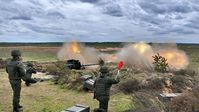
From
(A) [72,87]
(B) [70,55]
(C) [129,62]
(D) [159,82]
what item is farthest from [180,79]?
(B) [70,55]

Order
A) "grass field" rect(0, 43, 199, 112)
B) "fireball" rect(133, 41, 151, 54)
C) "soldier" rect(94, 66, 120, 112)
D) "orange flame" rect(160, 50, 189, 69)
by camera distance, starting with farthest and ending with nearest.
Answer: "fireball" rect(133, 41, 151, 54) < "orange flame" rect(160, 50, 189, 69) < "grass field" rect(0, 43, 199, 112) < "soldier" rect(94, 66, 120, 112)

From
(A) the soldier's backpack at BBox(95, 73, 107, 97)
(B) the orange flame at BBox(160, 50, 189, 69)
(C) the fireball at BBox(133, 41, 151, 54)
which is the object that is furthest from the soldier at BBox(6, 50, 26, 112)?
(C) the fireball at BBox(133, 41, 151, 54)

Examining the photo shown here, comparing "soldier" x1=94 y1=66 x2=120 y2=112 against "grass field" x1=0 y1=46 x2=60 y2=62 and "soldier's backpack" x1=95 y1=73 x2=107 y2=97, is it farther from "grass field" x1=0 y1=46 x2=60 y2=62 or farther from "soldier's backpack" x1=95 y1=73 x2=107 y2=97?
"grass field" x1=0 y1=46 x2=60 y2=62

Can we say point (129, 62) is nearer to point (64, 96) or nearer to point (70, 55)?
point (70, 55)

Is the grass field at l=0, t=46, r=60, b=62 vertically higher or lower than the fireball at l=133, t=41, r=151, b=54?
lower

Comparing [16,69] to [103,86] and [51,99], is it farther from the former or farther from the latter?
[51,99]

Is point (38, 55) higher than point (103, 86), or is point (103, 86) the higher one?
point (103, 86)

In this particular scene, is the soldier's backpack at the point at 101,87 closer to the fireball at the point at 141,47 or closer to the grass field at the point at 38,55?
the fireball at the point at 141,47

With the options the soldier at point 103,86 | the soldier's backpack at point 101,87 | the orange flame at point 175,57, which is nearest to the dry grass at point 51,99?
the soldier at point 103,86

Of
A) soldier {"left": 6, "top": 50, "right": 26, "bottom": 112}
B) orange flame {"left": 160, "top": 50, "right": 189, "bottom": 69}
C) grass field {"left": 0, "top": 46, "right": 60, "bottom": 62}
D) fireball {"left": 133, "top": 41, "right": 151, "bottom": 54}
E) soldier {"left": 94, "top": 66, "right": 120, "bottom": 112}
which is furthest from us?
grass field {"left": 0, "top": 46, "right": 60, "bottom": 62}

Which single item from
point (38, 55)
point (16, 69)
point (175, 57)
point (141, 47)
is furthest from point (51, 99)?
point (38, 55)

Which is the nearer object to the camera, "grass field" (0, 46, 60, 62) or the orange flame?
the orange flame

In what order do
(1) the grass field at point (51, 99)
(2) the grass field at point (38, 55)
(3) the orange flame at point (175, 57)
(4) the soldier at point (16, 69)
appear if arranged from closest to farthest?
(4) the soldier at point (16, 69) < (1) the grass field at point (51, 99) < (3) the orange flame at point (175, 57) < (2) the grass field at point (38, 55)

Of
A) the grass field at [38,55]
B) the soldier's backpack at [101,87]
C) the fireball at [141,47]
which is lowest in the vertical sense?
the grass field at [38,55]
